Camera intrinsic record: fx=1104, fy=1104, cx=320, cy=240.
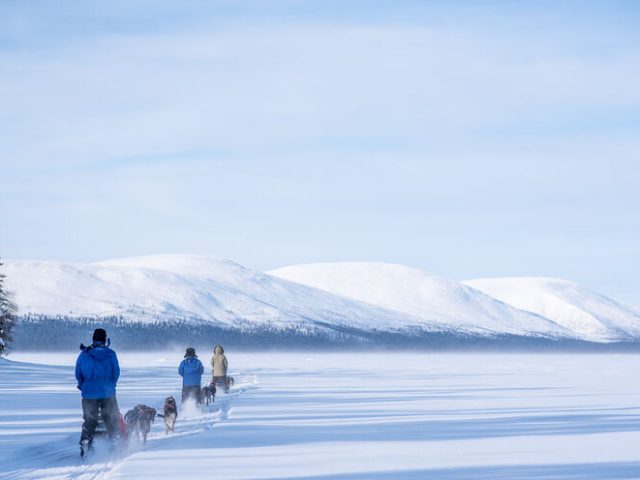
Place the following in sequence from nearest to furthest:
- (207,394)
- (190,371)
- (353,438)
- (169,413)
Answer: (353,438)
(169,413)
(190,371)
(207,394)

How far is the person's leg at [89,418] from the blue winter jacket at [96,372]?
0.10m

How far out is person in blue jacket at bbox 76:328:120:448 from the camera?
48.4 feet

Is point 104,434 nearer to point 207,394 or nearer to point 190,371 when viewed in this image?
point 190,371

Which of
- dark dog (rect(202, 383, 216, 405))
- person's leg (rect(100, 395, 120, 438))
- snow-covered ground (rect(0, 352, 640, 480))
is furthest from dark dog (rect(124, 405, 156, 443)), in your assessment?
dark dog (rect(202, 383, 216, 405))

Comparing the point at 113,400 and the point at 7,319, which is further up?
the point at 7,319

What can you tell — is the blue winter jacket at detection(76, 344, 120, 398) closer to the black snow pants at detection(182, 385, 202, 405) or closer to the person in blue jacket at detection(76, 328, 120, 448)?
the person in blue jacket at detection(76, 328, 120, 448)

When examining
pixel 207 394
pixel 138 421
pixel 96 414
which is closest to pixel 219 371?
pixel 207 394

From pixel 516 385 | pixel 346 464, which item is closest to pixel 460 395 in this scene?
pixel 516 385

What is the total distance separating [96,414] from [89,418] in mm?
109

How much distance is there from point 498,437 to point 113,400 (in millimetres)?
5815

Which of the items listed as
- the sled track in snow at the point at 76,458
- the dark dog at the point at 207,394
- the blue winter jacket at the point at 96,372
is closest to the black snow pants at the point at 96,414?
the blue winter jacket at the point at 96,372

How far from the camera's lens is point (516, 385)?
35219 millimetres

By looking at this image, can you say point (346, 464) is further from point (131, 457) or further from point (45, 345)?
point (45, 345)

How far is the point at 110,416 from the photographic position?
14.9 metres
